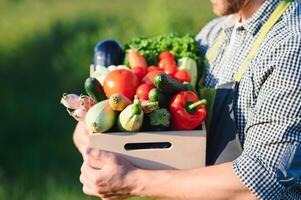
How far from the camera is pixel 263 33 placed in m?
2.88

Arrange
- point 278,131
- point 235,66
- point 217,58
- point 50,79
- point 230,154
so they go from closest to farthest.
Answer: point 278,131
point 230,154
point 235,66
point 217,58
point 50,79

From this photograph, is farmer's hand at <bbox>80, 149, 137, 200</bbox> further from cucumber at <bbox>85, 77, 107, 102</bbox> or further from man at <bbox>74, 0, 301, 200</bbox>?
cucumber at <bbox>85, 77, 107, 102</bbox>

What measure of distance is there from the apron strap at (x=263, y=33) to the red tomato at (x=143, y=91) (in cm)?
34

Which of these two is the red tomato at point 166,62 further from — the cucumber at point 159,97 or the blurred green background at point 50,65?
the blurred green background at point 50,65

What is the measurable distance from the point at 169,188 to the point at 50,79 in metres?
4.23

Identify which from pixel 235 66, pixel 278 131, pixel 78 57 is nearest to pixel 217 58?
pixel 235 66

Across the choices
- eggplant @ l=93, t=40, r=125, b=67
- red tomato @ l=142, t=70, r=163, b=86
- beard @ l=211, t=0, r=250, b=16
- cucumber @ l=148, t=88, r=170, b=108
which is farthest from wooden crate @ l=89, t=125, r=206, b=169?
eggplant @ l=93, t=40, r=125, b=67

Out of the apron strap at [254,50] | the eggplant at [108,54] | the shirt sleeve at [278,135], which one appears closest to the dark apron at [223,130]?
the apron strap at [254,50]

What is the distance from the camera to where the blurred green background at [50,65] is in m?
5.77

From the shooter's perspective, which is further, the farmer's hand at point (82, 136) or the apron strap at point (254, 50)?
the farmer's hand at point (82, 136)

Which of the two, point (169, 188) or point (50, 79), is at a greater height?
point (169, 188)

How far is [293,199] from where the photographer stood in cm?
271

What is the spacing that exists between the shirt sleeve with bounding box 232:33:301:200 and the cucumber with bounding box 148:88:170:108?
362 millimetres

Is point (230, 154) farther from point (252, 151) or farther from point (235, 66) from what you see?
point (235, 66)
